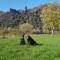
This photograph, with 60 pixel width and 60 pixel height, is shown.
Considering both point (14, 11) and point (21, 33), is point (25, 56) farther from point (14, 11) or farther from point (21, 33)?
point (14, 11)

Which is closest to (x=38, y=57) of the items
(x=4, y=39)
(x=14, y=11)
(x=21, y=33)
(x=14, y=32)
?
(x=14, y=32)

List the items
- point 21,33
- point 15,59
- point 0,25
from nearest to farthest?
point 15,59
point 0,25
point 21,33

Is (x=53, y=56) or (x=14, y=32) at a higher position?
(x=14, y=32)

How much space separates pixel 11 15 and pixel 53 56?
525cm

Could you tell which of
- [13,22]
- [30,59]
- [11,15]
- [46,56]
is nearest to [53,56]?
[46,56]

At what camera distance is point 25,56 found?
8.90m

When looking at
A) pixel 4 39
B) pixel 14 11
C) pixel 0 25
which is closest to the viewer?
pixel 0 25

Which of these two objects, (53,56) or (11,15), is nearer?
(53,56)

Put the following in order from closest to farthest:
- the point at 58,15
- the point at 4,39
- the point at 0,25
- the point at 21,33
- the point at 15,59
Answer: the point at 15,59, the point at 0,25, the point at 21,33, the point at 4,39, the point at 58,15

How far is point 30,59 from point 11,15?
5.54m

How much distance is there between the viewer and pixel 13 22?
1274 centimetres

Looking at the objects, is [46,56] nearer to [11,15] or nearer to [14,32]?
[14,32]

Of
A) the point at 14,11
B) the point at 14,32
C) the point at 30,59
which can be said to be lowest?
the point at 30,59

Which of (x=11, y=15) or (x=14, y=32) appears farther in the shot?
(x=11, y=15)
